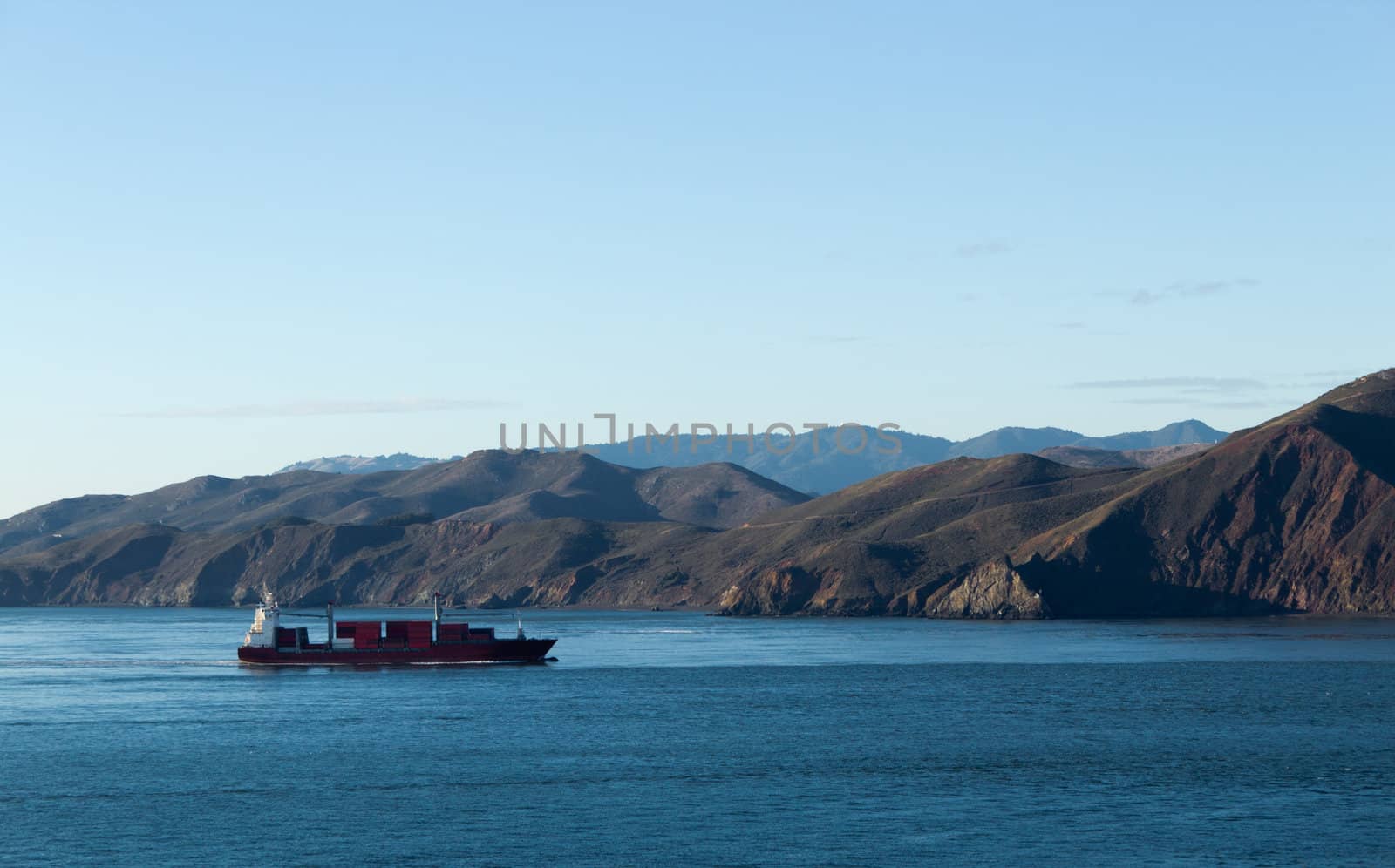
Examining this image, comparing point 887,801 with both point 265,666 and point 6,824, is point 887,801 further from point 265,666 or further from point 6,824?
point 265,666

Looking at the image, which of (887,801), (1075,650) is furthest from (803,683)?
(887,801)

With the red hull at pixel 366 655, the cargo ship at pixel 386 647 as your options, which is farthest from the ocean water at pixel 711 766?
the cargo ship at pixel 386 647

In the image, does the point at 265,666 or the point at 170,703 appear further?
the point at 265,666

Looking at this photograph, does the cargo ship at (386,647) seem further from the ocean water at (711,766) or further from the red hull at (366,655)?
the ocean water at (711,766)

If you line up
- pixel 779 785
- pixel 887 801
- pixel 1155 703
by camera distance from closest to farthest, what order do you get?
pixel 887 801 < pixel 779 785 < pixel 1155 703

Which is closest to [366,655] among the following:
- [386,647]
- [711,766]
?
[386,647]

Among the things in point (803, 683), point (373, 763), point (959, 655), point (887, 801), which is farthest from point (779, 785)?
point (959, 655)

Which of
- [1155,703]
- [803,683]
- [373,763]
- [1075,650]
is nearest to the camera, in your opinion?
[373,763]
